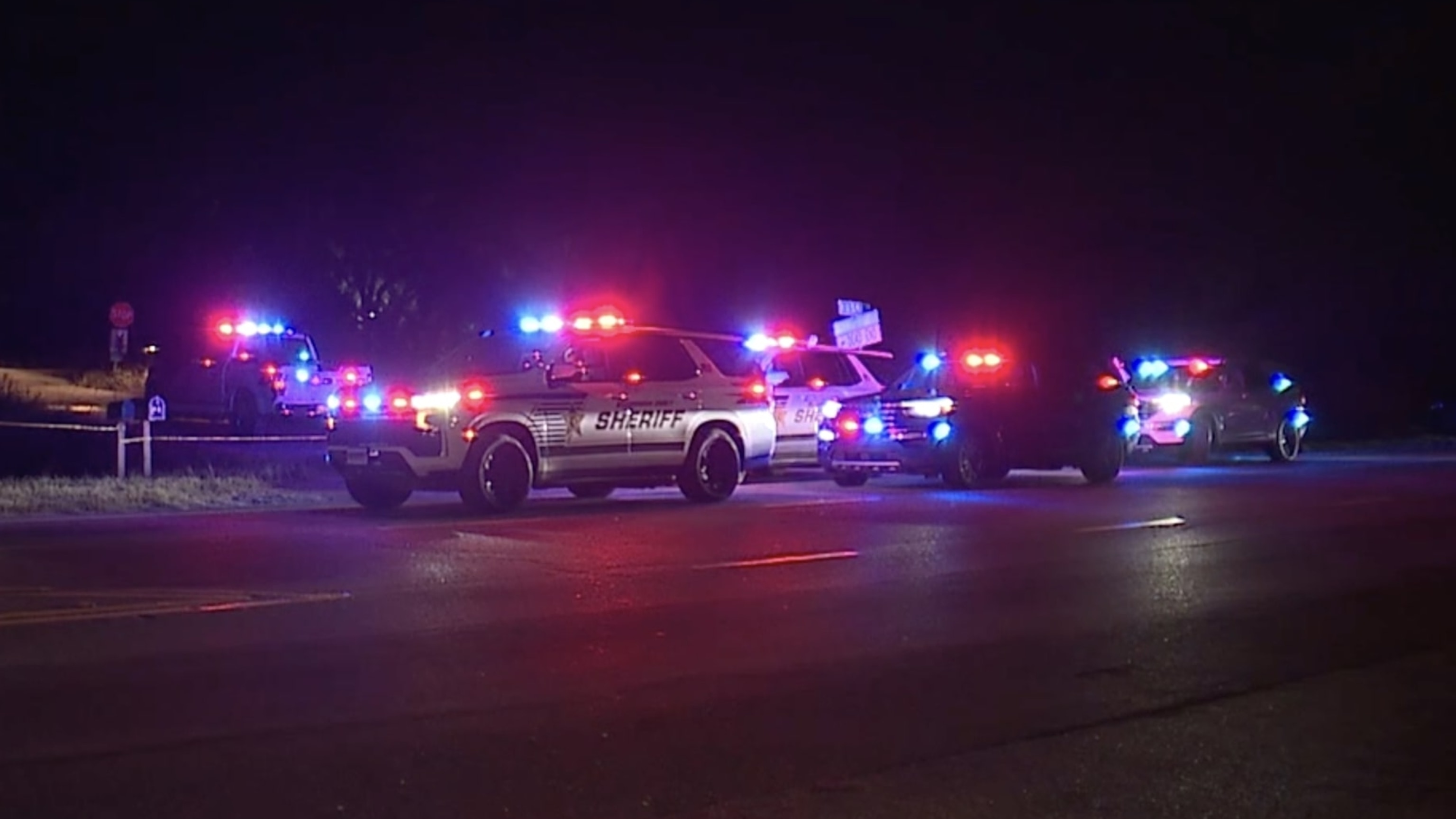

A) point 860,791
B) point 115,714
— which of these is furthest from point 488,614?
point 860,791

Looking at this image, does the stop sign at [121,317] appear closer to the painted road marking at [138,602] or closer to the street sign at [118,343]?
the street sign at [118,343]

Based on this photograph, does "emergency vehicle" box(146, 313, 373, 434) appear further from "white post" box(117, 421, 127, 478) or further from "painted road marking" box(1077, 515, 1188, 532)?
"painted road marking" box(1077, 515, 1188, 532)

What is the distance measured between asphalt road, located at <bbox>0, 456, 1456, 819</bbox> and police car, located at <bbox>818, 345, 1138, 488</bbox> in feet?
17.1

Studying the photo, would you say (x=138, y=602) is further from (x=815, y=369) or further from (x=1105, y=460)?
(x=1105, y=460)

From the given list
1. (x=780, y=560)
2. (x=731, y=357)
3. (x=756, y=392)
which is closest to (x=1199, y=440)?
(x=731, y=357)

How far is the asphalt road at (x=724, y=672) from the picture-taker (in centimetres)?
701

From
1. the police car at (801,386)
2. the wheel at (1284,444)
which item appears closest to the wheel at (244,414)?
the police car at (801,386)

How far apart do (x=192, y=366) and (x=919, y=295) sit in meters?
16.4

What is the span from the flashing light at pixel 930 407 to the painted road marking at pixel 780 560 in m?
7.24

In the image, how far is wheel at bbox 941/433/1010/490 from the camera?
21.9 meters

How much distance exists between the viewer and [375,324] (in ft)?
131

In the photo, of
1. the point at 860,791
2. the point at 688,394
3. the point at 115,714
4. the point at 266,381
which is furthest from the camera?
the point at 266,381

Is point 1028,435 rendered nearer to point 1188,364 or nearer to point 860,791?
point 1188,364

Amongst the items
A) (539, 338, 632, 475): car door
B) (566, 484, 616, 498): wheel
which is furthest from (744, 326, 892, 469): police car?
(539, 338, 632, 475): car door
